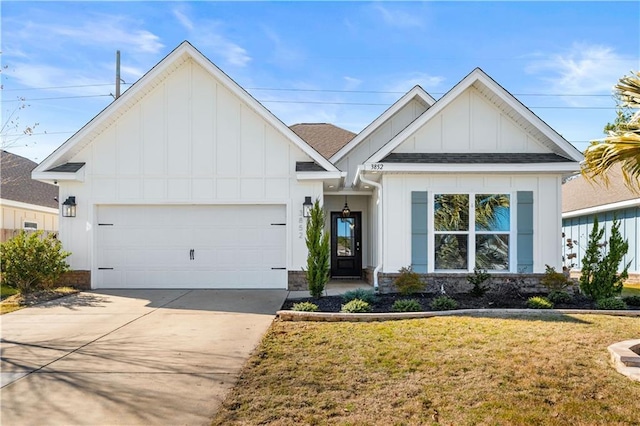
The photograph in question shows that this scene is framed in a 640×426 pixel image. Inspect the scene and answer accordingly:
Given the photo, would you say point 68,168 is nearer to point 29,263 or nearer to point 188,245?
point 29,263

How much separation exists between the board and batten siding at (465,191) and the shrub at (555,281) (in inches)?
20.3

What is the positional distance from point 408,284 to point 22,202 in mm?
15788

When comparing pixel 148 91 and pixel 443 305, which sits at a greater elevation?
pixel 148 91

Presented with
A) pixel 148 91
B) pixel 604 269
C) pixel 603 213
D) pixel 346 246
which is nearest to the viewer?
pixel 604 269

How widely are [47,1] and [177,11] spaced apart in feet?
9.37

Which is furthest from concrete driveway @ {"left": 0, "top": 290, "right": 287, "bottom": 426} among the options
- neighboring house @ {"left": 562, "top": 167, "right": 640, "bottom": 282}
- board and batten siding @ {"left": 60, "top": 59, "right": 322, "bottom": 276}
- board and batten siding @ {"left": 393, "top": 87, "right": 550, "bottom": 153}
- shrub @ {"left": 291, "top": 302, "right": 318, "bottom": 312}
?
neighboring house @ {"left": 562, "top": 167, "right": 640, "bottom": 282}

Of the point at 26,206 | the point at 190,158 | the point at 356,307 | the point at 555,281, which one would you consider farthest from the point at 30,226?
the point at 555,281

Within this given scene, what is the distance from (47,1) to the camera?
32.7 feet

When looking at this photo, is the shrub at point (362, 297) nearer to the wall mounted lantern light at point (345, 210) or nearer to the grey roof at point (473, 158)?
the grey roof at point (473, 158)

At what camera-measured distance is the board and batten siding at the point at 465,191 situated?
10773 mm

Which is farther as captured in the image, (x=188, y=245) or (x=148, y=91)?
(x=188, y=245)

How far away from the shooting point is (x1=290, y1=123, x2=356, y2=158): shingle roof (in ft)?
50.2

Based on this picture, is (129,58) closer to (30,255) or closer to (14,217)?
(14,217)

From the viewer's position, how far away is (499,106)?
11.1m
